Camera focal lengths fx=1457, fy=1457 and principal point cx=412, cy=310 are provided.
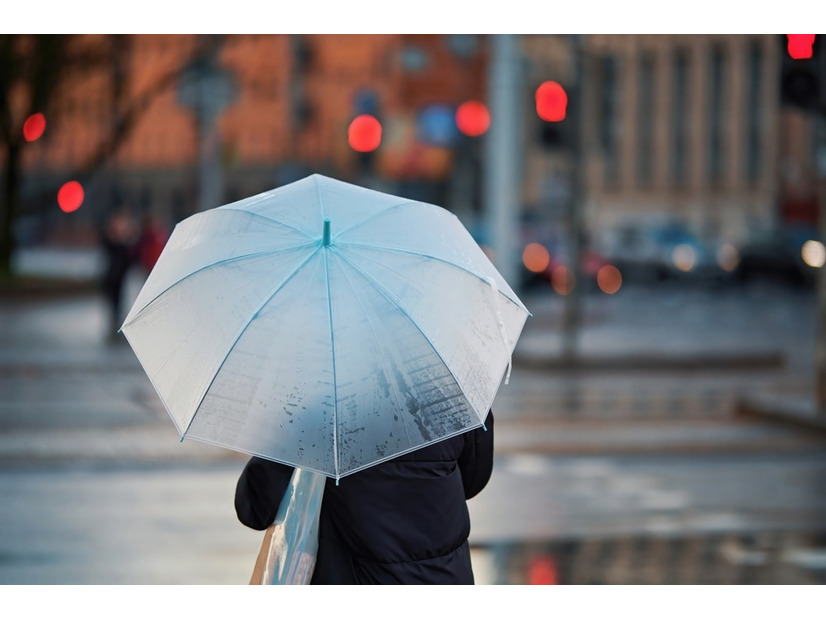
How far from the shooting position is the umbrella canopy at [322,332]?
312 centimetres

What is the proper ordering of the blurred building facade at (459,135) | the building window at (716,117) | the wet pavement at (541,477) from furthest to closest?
the building window at (716,117) → the blurred building facade at (459,135) → the wet pavement at (541,477)

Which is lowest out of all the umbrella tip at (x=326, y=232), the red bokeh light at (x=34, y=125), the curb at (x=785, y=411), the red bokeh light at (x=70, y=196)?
the curb at (x=785, y=411)

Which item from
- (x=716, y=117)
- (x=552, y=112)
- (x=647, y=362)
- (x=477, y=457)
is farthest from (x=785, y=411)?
(x=716, y=117)

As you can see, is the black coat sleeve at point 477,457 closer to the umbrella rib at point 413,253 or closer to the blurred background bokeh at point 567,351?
the umbrella rib at point 413,253

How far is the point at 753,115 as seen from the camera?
7681 cm

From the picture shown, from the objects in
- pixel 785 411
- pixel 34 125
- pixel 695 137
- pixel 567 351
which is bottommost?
pixel 785 411

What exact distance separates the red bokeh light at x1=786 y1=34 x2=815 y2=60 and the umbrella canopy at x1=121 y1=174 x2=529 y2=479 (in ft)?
30.3

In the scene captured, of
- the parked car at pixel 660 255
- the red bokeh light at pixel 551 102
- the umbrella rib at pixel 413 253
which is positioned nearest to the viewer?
the umbrella rib at pixel 413 253

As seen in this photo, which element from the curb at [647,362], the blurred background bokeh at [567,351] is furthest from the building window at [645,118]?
the curb at [647,362]

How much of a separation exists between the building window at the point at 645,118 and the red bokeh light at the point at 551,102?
6502 centimetres

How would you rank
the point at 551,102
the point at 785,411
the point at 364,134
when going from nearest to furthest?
1. the point at 785,411
2. the point at 551,102
3. the point at 364,134

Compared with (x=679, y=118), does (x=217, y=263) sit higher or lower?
lower

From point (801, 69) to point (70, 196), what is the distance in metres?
18.7

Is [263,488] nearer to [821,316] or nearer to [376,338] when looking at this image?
[376,338]
